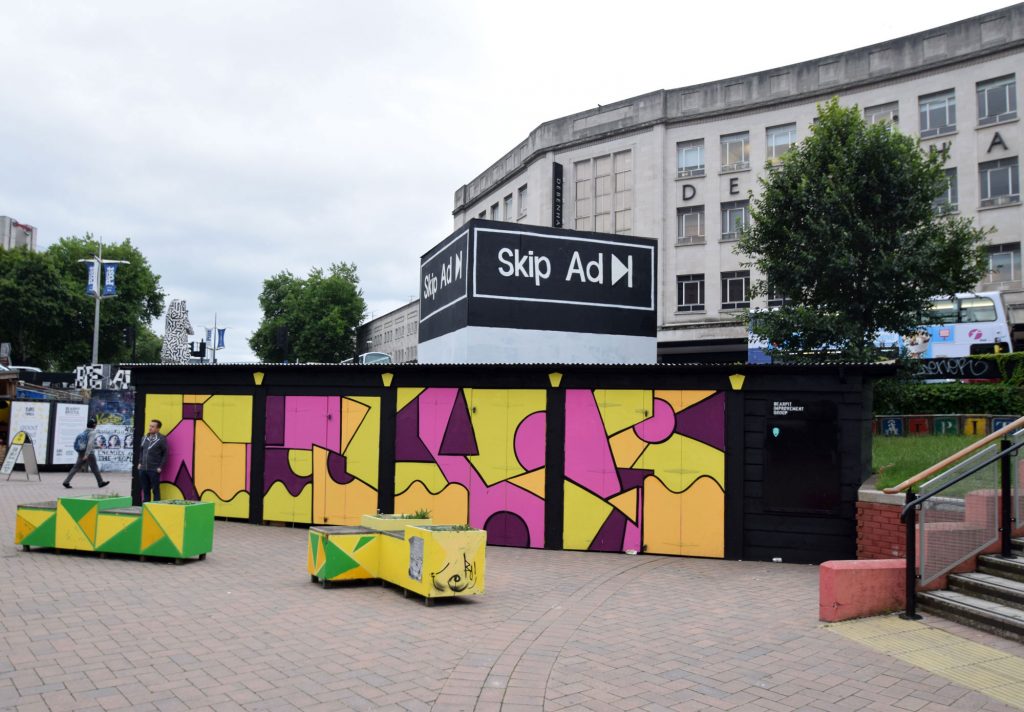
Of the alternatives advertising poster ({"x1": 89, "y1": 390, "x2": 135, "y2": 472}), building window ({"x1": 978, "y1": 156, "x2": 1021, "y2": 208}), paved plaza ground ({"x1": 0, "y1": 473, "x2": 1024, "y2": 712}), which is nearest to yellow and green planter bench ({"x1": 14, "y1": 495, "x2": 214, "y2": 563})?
paved plaza ground ({"x1": 0, "y1": 473, "x2": 1024, "y2": 712})

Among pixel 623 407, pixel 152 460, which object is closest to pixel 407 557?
pixel 623 407

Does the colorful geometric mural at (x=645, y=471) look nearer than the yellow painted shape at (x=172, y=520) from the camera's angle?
No

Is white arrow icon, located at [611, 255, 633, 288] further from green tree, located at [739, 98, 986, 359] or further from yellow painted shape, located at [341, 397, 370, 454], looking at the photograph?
yellow painted shape, located at [341, 397, 370, 454]

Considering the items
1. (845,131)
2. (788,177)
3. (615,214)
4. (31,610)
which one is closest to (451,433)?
(31,610)

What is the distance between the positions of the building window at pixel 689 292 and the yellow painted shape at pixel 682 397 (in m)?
27.9

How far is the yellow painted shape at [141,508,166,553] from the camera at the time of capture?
10.4 m

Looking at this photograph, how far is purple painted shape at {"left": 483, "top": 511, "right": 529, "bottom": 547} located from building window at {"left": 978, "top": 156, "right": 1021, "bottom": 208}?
29.0 meters

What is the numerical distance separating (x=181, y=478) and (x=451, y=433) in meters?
5.69

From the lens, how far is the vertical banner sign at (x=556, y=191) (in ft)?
143

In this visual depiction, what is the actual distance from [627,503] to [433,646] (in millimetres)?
6111

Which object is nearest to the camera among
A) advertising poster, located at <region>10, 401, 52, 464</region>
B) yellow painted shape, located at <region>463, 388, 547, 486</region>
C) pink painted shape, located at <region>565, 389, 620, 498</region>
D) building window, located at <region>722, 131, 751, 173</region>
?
pink painted shape, located at <region>565, 389, 620, 498</region>

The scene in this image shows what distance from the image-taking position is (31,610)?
24.7ft

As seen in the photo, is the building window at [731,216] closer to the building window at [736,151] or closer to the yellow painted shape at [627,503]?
the building window at [736,151]

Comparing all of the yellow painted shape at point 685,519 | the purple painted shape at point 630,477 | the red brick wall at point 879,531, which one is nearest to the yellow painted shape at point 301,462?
the purple painted shape at point 630,477
